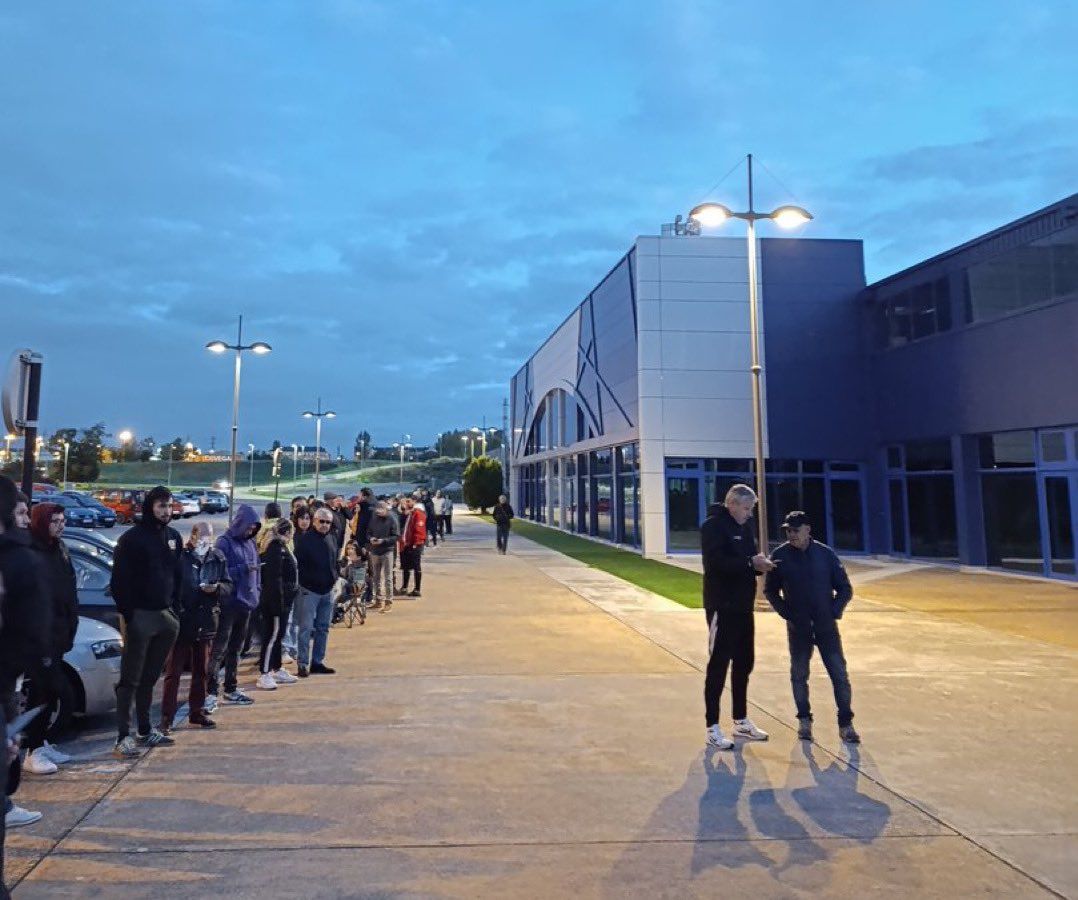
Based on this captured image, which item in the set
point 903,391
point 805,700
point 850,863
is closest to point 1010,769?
point 805,700

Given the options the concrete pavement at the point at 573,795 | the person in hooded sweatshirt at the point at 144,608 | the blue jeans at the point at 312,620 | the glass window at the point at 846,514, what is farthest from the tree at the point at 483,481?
the person in hooded sweatshirt at the point at 144,608

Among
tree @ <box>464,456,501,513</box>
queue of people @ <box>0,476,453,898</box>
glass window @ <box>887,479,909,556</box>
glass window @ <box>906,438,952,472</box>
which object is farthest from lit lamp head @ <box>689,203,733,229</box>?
tree @ <box>464,456,501,513</box>

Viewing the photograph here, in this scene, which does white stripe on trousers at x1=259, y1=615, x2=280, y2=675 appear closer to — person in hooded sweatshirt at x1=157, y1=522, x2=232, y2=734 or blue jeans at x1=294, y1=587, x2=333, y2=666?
blue jeans at x1=294, y1=587, x2=333, y2=666

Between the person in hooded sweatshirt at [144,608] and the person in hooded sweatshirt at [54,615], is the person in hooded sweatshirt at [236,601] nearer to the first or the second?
the person in hooded sweatshirt at [144,608]

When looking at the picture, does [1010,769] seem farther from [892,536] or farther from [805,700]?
[892,536]

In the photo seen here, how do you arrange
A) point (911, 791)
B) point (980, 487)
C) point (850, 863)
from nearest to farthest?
point (850, 863) → point (911, 791) → point (980, 487)

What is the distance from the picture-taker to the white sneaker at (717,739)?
202 inches

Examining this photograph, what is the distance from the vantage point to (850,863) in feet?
11.5

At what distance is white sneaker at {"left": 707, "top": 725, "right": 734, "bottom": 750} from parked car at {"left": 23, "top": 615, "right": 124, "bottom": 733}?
4.45m

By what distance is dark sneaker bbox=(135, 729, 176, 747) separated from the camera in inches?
203

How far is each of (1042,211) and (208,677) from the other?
57.8ft

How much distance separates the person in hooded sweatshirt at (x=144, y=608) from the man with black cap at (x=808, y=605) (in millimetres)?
4468

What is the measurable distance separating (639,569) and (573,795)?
45.8ft

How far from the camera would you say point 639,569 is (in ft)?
59.3
